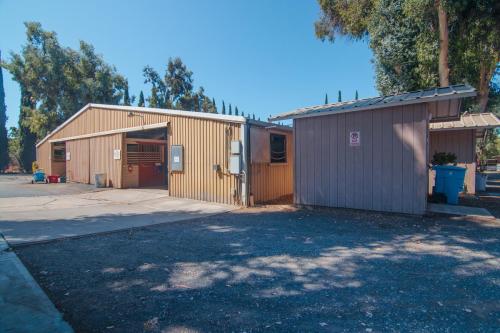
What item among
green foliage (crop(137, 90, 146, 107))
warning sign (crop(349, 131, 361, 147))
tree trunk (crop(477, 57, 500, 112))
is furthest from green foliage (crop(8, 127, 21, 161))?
tree trunk (crop(477, 57, 500, 112))

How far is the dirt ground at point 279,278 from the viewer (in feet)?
8.09

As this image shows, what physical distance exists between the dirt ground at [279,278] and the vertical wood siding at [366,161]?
111 centimetres

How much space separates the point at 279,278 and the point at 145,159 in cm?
1296

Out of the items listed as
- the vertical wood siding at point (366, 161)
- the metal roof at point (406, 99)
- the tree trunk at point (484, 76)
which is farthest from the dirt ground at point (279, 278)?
the tree trunk at point (484, 76)

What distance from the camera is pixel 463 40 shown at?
38.8ft

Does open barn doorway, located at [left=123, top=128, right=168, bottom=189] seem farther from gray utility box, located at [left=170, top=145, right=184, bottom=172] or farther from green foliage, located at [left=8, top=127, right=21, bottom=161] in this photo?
green foliage, located at [left=8, top=127, right=21, bottom=161]

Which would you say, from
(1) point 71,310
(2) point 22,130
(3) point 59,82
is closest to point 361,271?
(1) point 71,310

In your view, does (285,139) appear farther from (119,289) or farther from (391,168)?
(119,289)

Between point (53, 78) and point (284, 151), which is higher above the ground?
point (53, 78)

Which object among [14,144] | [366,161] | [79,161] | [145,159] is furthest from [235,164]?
[14,144]

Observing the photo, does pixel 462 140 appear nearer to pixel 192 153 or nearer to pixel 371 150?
pixel 371 150

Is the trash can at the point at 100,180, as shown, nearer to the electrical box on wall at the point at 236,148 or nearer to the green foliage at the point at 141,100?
the electrical box on wall at the point at 236,148

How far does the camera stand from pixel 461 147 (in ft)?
36.3

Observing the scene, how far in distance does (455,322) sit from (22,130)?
4346 centimetres
